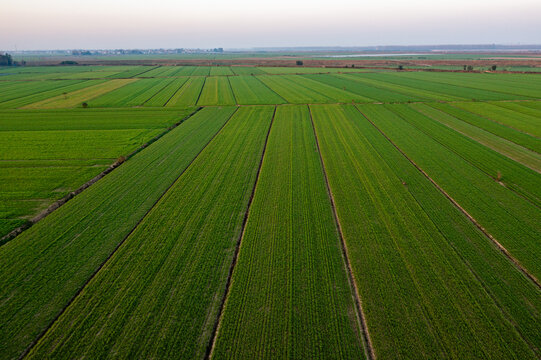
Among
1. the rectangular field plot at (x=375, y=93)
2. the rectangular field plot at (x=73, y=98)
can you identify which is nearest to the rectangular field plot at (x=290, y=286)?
the rectangular field plot at (x=375, y=93)

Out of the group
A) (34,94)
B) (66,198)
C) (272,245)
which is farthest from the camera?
(34,94)

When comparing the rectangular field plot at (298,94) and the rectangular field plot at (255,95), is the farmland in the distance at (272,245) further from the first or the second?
the rectangular field plot at (298,94)

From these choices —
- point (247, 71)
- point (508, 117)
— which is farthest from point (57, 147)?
point (247, 71)

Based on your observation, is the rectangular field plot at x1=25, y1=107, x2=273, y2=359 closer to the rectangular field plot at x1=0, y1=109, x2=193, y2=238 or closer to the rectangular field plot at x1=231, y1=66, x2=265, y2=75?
the rectangular field plot at x1=0, y1=109, x2=193, y2=238

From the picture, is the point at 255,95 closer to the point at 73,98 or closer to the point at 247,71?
the point at 73,98

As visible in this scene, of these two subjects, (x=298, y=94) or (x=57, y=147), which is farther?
(x=298, y=94)

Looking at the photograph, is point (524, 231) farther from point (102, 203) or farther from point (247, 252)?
point (102, 203)

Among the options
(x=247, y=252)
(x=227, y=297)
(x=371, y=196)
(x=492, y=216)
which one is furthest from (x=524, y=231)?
(x=227, y=297)
